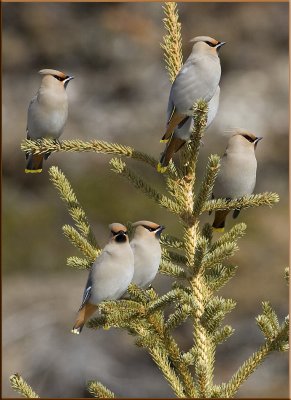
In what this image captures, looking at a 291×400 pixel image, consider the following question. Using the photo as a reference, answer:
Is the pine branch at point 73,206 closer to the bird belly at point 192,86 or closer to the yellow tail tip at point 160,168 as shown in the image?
the yellow tail tip at point 160,168

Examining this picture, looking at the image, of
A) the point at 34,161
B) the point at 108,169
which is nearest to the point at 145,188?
the point at 34,161

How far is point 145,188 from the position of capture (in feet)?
12.7

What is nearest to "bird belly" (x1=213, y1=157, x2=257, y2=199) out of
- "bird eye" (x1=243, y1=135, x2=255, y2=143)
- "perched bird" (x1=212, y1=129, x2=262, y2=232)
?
"perched bird" (x1=212, y1=129, x2=262, y2=232)

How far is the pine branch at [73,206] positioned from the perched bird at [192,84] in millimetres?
488

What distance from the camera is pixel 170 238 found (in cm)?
395

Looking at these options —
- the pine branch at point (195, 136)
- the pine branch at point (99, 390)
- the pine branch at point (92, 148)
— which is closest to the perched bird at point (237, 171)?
the pine branch at point (195, 136)

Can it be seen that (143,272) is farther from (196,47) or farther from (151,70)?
(151,70)

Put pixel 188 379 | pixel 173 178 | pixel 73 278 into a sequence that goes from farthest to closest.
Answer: pixel 73 278
pixel 173 178
pixel 188 379

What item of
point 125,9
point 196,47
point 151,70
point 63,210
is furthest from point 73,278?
point 196,47

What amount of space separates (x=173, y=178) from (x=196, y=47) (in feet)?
2.36

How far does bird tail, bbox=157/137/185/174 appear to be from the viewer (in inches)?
152

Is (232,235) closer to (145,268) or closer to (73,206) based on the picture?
(145,268)

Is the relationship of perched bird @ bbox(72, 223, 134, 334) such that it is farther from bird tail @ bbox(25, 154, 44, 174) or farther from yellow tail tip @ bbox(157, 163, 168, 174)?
bird tail @ bbox(25, 154, 44, 174)

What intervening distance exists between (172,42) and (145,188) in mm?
693
